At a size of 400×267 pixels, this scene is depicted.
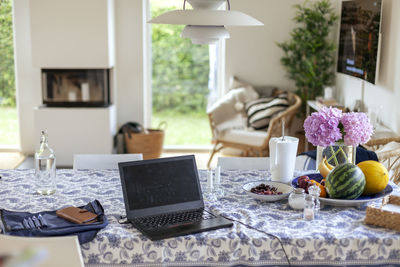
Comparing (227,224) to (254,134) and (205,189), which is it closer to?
(205,189)

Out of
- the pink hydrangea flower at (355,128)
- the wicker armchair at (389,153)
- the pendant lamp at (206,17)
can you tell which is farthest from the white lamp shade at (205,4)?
the wicker armchair at (389,153)

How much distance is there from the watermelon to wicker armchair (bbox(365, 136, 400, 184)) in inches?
38.9

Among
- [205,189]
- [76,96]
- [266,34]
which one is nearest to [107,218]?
[205,189]

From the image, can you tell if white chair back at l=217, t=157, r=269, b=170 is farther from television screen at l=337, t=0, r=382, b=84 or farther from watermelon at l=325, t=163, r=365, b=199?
television screen at l=337, t=0, r=382, b=84

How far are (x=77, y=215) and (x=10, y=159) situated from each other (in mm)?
4166

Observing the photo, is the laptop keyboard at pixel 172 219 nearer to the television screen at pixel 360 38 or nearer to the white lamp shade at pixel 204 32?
the white lamp shade at pixel 204 32

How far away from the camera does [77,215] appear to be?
2.29 metres

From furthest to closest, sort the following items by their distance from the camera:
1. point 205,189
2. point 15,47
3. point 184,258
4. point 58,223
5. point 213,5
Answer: point 15,47, point 205,189, point 213,5, point 58,223, point 184,258

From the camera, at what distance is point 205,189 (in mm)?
2748

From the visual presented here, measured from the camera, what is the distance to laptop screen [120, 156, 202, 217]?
237 cm

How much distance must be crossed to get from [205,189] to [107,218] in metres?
0.60

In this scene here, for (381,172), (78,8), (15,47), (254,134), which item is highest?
(78,8)

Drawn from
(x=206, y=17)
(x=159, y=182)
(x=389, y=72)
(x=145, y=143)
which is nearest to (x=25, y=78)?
(x=145, y=143)

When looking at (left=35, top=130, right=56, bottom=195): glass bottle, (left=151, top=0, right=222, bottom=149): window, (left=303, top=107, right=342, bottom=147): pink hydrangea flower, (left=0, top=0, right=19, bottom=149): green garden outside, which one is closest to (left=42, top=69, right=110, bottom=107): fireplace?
(left=0, top=0, right=19, bottom=149): green garden outside
